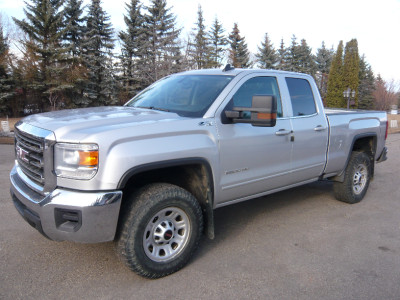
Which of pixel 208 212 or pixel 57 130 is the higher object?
pixel 57 130

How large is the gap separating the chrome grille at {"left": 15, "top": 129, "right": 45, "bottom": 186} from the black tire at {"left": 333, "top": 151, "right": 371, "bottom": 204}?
4.35 meters

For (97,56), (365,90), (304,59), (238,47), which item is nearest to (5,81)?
(97,56)

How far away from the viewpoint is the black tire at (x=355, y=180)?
5.20 metres

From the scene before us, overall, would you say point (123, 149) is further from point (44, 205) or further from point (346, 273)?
point (346, 273)

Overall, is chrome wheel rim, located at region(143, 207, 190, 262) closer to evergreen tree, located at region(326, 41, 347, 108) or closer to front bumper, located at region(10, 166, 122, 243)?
front bumper, located at region(10, 166, 122, 243)

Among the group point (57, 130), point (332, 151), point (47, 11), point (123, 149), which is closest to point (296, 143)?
point (332, 151)

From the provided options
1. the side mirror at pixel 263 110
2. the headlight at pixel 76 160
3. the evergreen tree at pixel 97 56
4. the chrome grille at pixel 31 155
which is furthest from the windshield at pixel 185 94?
the evergreen tree at pixel 97 56

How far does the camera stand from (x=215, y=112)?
3328 mm

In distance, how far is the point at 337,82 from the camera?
44.2m

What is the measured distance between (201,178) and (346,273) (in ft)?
5.45

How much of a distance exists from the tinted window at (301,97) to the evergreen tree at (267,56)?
149ft

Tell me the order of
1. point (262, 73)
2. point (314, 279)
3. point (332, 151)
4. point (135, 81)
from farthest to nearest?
point (135, 81) < point (332, 151) < point (262, 73) < point (314, 279)

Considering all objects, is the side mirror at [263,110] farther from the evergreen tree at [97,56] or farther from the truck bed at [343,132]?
the evergreen tree at [97,56]

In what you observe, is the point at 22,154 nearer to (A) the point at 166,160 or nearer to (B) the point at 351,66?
(A) the point at 166,160
